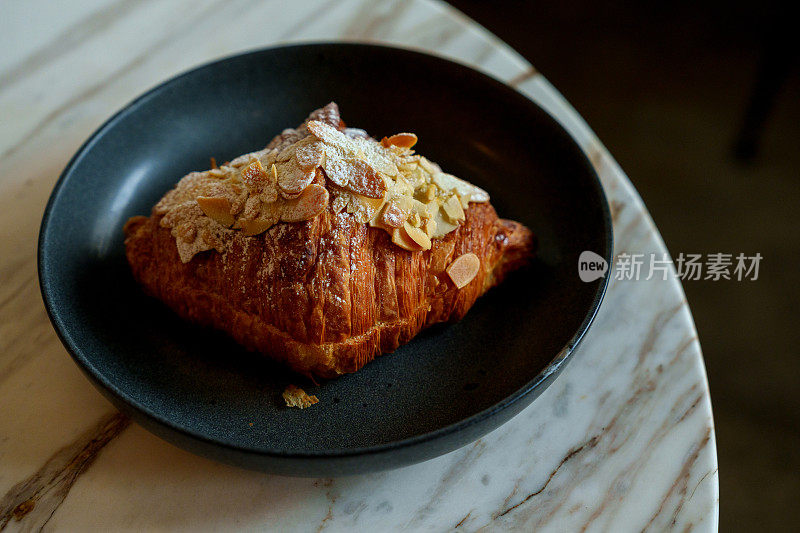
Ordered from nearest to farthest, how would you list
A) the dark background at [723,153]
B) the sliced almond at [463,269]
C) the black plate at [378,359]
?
the black plate at [378,359]
the sliced almond at [463,269]
the dark background at [723,153]

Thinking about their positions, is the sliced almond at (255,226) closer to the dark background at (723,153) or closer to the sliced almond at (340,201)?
the sliced almond at (340,201)

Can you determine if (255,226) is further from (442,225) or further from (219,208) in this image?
(442,225)

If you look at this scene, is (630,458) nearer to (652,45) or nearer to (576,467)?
(576,467)

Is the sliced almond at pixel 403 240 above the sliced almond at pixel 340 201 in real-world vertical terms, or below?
below

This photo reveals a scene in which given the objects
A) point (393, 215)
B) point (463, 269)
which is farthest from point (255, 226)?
point (463, 269)

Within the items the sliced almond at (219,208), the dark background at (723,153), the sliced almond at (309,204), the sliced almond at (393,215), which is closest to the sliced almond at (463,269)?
the sliced almond at (393,215)

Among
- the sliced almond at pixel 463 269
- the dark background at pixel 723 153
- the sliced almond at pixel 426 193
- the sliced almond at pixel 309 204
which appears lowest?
the dark background at pixel 723 153

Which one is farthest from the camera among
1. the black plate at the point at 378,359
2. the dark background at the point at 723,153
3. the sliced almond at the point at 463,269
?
the dark background at the point at 723,153

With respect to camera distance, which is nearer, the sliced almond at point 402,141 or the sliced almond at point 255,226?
the sliced almond at point 255,226
